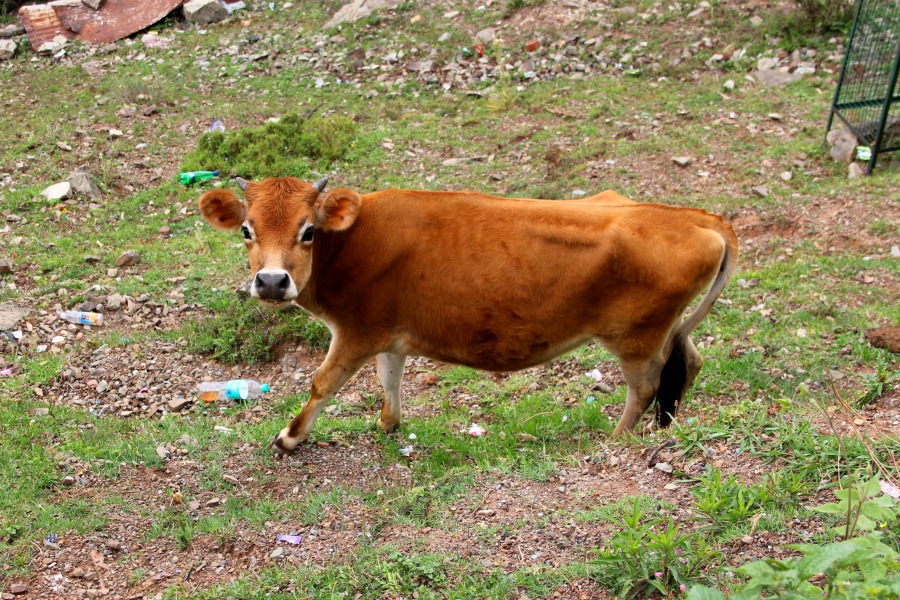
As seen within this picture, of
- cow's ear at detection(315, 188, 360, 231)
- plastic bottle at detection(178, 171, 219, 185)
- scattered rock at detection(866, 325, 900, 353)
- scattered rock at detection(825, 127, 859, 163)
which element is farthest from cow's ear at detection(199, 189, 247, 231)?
scattered rock at detection(825, 127, 859, 163)

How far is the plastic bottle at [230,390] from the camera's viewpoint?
7156mm

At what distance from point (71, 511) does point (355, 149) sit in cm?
713

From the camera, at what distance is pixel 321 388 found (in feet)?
20.2

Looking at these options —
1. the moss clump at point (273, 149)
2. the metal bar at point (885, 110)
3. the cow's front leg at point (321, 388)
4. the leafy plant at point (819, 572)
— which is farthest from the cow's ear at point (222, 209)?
the metal bar at point (885, 110)

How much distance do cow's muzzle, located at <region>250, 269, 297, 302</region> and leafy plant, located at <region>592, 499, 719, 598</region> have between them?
8.33 ft

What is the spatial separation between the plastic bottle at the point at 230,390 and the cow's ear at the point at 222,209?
1.62 m

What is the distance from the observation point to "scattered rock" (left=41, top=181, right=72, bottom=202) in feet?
33.6

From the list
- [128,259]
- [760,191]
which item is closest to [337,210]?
[128,259]

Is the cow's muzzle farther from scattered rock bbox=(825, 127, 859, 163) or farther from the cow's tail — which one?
scattered rock bbox=(825, 127, 859, 163)

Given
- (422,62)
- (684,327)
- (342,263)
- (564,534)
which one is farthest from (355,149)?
(564,534)

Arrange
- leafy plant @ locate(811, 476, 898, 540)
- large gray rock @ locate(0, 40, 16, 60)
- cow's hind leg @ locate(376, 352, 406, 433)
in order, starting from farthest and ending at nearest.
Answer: large gray rock @ locate(0, 40, 16, 60), cow's hind leg @ locate(376, 352, 406, 433), leafy plant @ locate(811, 476, 898, 540)

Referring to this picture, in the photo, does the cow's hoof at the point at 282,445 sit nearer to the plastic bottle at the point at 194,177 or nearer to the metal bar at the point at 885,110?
the plastic bottle at the point at 194,177

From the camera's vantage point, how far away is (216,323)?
793cm

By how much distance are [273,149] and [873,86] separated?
8.22 m
